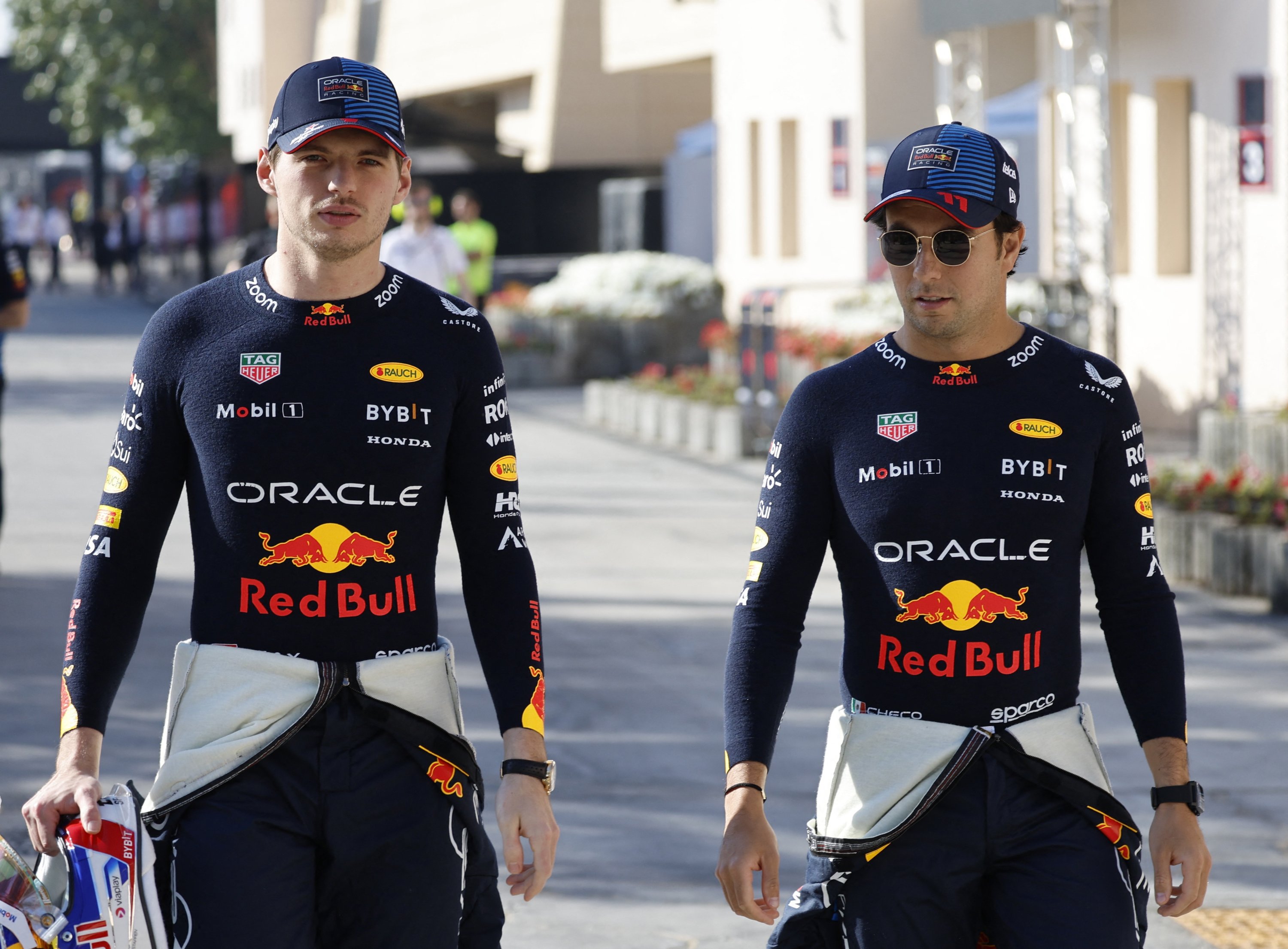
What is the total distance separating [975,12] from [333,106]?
626 inches

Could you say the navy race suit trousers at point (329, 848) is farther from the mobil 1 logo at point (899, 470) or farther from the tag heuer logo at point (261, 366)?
the mobil 1 logo at point (899, 470)

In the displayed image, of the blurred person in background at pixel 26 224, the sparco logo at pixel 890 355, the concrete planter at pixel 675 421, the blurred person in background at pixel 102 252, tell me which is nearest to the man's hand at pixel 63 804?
the sparco logo at pixel 890 355

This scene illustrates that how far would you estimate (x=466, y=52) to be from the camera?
40.1m

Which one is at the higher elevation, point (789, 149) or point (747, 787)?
point (789, 149)

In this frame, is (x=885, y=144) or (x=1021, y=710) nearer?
(x=1021, y=710)

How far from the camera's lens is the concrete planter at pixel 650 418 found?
698 inches

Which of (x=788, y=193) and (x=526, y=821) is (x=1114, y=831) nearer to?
(x=526, y=821)

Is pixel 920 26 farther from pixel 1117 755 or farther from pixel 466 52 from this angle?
pixel 466 52

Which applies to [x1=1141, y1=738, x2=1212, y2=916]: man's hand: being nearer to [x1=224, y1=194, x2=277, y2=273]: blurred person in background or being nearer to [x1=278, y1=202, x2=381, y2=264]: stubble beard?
[x1=278, y1=202, x2=381, y2=264]: stubble beard

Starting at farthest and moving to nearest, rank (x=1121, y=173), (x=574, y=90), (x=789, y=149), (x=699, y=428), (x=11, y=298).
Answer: (x=574, y=90) < (x=789, y=149) < (x=1121, y=173) < (x=699, y=428) < (x=11, y=298)

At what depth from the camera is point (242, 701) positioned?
10.5ft

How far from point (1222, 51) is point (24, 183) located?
10473 cm

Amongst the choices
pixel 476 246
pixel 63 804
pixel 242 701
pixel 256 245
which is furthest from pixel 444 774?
pixel 256 245

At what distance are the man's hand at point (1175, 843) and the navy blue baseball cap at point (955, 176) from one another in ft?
3.14
